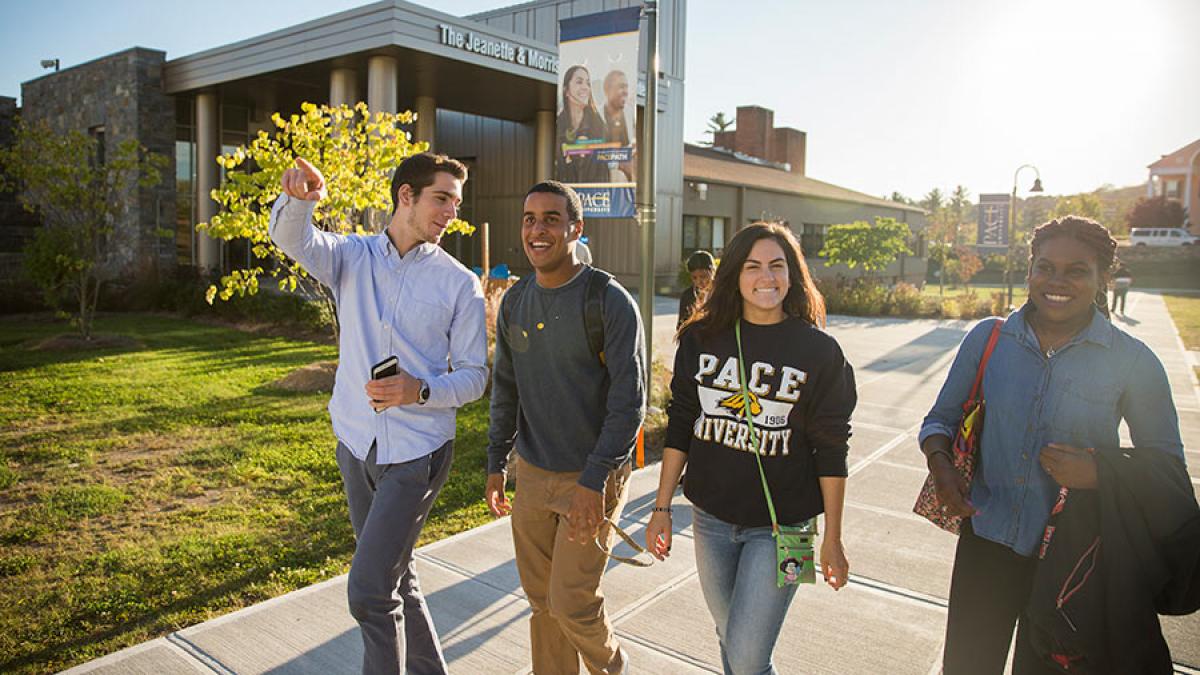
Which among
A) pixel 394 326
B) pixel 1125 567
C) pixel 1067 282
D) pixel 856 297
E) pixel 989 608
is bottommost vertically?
pixel 989 608

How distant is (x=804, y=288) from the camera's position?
284cm

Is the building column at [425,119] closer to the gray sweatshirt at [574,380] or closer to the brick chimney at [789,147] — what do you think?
the gray sweatshirt at [574,380]

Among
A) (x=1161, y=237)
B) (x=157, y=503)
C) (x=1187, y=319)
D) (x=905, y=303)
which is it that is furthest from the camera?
(x=1161, y=237)

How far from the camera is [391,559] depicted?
9.09 ft

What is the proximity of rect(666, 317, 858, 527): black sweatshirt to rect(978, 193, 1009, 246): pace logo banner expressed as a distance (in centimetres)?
2738

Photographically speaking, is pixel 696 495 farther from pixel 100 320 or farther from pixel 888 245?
pixel 888 245

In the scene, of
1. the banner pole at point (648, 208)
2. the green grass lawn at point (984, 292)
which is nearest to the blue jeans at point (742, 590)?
the banner pole at point (648, 208)

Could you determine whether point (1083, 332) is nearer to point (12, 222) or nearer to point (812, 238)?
point (12, 222)

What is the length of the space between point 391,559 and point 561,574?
0.60m

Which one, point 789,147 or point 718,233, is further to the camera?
point 789,147

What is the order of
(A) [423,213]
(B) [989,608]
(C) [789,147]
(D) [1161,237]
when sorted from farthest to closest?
(D) [1161,237] < (C) [789,147] < (A) [423,213] < (B) [989,608]

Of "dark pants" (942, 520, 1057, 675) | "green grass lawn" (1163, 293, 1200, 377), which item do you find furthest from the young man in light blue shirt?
"green grass lawn" (1163, 293, 1200, 377)

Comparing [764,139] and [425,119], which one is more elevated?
[764,139]

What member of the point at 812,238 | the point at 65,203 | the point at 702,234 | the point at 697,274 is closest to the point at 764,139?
the point at 812,238
